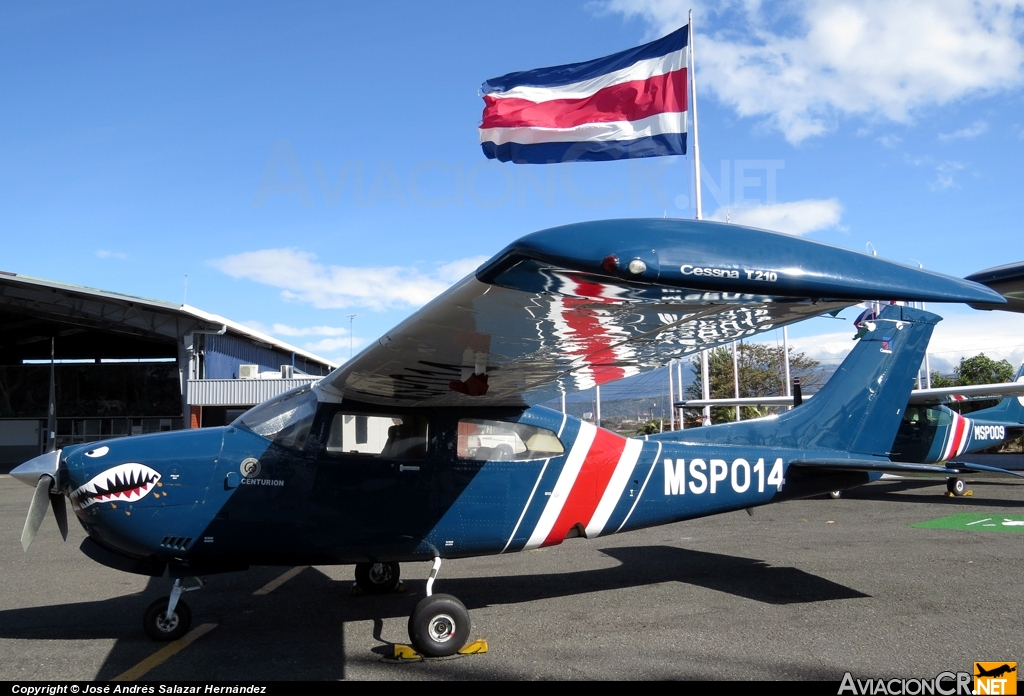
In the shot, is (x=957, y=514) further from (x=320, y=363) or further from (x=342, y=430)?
(x=320, y=363)

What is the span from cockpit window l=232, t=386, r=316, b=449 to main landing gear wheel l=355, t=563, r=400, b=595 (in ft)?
6.02

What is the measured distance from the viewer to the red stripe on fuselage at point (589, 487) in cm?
598

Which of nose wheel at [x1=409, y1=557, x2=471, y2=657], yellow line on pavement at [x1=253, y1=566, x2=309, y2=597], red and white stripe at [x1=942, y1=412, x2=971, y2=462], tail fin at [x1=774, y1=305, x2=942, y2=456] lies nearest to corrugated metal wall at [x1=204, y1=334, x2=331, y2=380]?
yellow line on pavement at [x1=253, y1=566, x2=309, y2=597]

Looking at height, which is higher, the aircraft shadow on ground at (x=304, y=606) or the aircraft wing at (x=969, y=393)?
the aircraft wing at (x=969, y=393)

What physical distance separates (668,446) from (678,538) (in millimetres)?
3624

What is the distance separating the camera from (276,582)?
287 inches

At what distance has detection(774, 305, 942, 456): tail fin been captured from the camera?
23.6 ft

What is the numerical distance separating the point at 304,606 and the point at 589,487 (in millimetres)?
2769

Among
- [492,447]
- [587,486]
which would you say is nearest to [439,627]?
[492,447]

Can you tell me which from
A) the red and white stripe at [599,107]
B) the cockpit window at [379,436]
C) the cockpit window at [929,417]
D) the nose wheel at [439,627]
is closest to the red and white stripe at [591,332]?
the cockpit window at [379,436]

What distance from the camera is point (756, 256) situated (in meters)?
2.84

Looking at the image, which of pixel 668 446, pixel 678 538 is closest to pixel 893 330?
pixel 668 446

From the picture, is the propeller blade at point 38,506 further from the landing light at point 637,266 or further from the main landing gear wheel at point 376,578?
the landing light at point 637,266

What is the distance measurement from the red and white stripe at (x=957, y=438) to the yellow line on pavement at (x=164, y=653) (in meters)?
15.9
